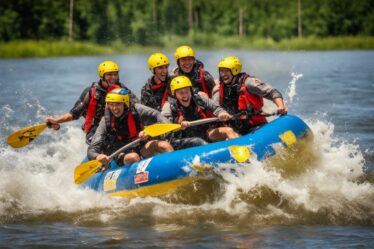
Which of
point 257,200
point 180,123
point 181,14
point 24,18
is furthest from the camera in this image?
point 181,14

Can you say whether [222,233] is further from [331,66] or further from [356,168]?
[331,66]

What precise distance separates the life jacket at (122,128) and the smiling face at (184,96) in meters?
0.51

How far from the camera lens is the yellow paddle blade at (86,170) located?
328 inches

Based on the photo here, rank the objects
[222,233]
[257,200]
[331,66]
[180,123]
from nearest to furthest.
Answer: [222,233], [257,200], [180,123], [331,66]

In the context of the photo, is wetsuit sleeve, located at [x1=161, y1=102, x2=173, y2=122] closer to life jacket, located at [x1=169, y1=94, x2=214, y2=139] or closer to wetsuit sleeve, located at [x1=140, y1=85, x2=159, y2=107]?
life jacket, located at [x1=169, y1=94, x2=214, y2=139]

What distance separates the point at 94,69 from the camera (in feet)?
105

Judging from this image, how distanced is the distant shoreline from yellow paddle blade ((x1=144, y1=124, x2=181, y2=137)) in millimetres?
31578

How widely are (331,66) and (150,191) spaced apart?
23.4m

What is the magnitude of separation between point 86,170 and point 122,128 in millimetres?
611

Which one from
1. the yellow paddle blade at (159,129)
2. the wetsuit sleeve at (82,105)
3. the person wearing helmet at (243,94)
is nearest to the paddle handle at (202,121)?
the yellow paddle blade at (159,129)

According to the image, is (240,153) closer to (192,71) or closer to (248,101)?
(248,101)

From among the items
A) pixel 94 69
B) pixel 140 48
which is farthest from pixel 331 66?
pixel 140 48

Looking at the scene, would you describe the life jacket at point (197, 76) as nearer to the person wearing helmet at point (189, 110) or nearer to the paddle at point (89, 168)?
the person wearing helmet at point (189, 110)

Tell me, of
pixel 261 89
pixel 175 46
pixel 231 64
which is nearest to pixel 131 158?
pixel 231 64
